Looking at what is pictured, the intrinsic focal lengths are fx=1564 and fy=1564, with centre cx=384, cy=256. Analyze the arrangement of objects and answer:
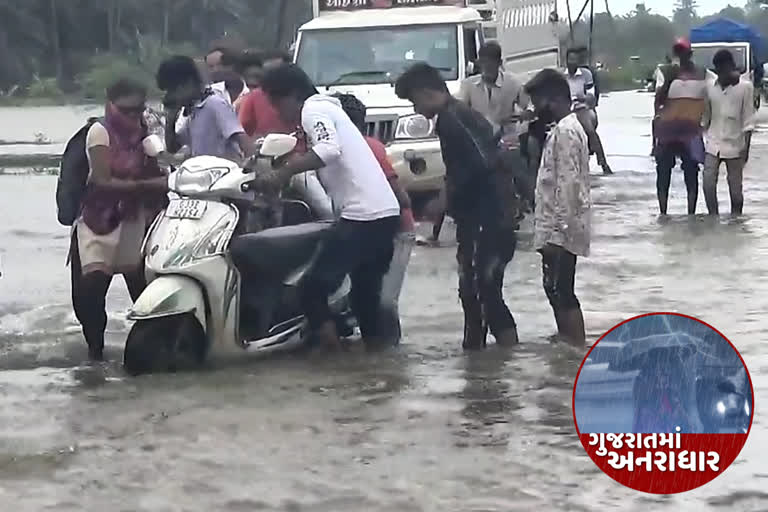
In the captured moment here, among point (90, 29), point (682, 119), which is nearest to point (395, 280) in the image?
point (682, 119)

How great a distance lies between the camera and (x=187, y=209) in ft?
26.3

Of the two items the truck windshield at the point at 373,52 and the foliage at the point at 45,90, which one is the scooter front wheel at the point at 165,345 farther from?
the foliage at the point at 45,90

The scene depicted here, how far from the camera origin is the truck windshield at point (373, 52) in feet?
54.1

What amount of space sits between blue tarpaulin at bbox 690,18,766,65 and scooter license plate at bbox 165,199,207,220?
49.0 metres

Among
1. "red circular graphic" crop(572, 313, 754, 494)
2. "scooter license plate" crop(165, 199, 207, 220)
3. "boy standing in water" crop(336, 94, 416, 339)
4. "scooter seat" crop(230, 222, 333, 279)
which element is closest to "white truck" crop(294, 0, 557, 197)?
"boy standing in water" crop(336, 94, 416, 339)

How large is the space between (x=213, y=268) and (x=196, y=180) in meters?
0.49

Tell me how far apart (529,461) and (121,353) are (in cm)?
333

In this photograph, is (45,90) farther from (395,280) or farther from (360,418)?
(360,418)

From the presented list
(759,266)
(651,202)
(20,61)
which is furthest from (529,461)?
(20,61)

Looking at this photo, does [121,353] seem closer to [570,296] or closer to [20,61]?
[570,296]

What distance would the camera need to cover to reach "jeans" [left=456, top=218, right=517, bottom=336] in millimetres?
8359

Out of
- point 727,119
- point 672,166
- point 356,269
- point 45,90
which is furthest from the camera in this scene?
point 45,90

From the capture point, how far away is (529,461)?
6195 mm

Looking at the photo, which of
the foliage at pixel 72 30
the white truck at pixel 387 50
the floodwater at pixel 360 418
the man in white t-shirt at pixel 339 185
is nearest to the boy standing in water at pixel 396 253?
the man in white t-shirt at pixel 339 185
